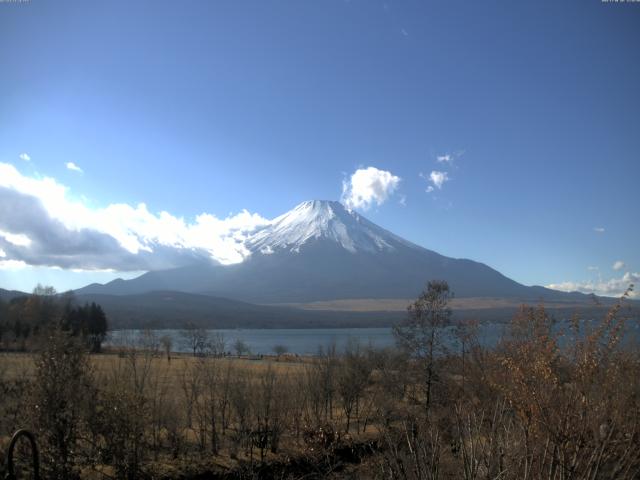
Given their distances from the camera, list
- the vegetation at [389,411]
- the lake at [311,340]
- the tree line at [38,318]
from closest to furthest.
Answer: the vegetation at [389,411]
the lake at [311,340]
the tree line at [38,318]

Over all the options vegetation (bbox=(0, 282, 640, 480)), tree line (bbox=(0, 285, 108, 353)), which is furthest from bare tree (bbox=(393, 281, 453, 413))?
tree line (bbox=(0, 285, 108, 353))

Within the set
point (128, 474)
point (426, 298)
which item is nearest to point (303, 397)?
point (426, 298)

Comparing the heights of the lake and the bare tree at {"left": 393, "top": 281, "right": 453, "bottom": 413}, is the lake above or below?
below

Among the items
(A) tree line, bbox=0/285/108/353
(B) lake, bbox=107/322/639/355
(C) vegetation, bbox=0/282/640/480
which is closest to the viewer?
(C) vegetation, bbox=0/282/640/480

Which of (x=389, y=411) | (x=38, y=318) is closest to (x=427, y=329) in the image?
(x=389, y=411)

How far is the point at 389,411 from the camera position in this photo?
63.6ft

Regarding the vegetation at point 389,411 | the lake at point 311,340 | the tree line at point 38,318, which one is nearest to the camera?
the vegetation at point 389,411

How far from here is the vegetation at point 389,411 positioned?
615cm

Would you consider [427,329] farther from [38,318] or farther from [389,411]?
[38,318]

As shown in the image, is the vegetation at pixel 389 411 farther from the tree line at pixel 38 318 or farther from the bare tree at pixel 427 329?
the tree line at pixel 38 318

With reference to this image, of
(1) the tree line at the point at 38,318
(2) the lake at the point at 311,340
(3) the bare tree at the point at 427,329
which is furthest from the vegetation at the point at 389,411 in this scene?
(1) the tree line at the point at 38,318

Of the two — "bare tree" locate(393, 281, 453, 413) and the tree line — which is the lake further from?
the tree line

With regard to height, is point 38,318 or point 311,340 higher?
point 38,318

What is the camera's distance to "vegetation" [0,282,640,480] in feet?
20.2
